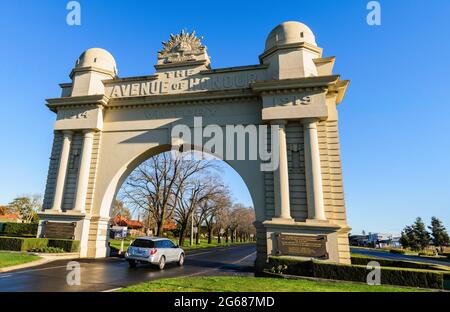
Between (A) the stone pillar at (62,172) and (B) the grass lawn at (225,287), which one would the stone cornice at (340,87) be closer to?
(B) the grass lawn at (225,287)

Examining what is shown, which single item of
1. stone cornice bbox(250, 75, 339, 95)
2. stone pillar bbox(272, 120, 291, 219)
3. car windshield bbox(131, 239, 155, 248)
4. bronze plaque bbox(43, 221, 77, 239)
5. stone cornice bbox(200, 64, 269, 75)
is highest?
stone cornice bbox(200, 64, 269, 75)

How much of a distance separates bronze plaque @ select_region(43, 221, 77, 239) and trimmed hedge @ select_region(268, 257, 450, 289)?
13.0m

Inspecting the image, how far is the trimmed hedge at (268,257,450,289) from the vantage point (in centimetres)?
993

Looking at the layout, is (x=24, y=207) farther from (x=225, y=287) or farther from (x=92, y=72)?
(x=225, y=287)

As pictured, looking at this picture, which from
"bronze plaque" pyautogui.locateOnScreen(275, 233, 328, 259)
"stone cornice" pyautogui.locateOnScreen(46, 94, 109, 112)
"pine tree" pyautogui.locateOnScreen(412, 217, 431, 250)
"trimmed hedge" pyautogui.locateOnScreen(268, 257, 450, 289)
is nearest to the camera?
"trimmed hedge" pyautogui.locateOnScreen(268, 257, 450, 289)

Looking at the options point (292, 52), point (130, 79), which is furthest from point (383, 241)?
point (130, 79)

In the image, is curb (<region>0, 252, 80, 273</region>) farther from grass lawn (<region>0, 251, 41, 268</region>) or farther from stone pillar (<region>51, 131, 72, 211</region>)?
stone pillar (<region>51, 131, 72, 211</region>)

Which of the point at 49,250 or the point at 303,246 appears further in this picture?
the point at 49,250

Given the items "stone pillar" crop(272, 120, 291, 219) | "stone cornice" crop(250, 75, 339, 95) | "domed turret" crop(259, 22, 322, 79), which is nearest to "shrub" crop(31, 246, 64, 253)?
"stone pillar" crop(272, 120, 291, 219)

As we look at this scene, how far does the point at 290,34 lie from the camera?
17281 mm

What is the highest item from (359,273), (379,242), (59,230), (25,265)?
(59,230)

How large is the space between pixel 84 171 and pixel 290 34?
51.9 ft

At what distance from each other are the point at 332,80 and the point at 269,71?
402cm
